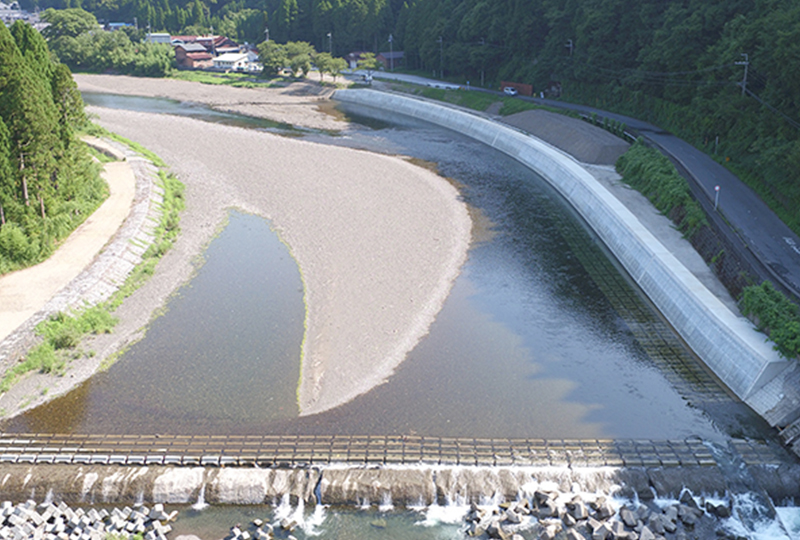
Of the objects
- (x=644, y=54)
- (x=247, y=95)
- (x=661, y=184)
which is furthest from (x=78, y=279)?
→ (x=247, y=95)

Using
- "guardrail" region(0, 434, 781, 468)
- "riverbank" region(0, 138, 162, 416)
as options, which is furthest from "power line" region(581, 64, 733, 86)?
"riverbank" region(0, 138, 162, 416)

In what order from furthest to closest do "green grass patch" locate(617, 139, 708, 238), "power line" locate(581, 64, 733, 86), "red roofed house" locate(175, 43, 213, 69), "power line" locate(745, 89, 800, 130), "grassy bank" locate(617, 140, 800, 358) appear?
"red roofed house" locate(175, 43, 213, 69)
"power line" locate(581, 64, 733, 86)
"power line" locate(745, 89, 800, 130)
"green grass patch" locate(617, 139, 708, 238)
"grassy bank" locate(617, 140, 800, 358)

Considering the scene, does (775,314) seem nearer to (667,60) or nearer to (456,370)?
(456,370)

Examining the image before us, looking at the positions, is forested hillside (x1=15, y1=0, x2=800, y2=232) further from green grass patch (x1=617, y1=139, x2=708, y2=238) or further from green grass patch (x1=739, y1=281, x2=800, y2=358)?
green grass patch (x1=739, y1=281, x2=800, y2=358)

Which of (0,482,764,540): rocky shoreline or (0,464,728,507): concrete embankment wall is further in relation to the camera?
(0,464,728,507): concrete embankment wall

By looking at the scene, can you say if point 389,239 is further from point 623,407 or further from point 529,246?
point 623,407

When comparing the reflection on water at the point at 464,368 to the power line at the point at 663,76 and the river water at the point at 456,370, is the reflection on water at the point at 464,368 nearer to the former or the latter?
the river water at the point at 456,370
